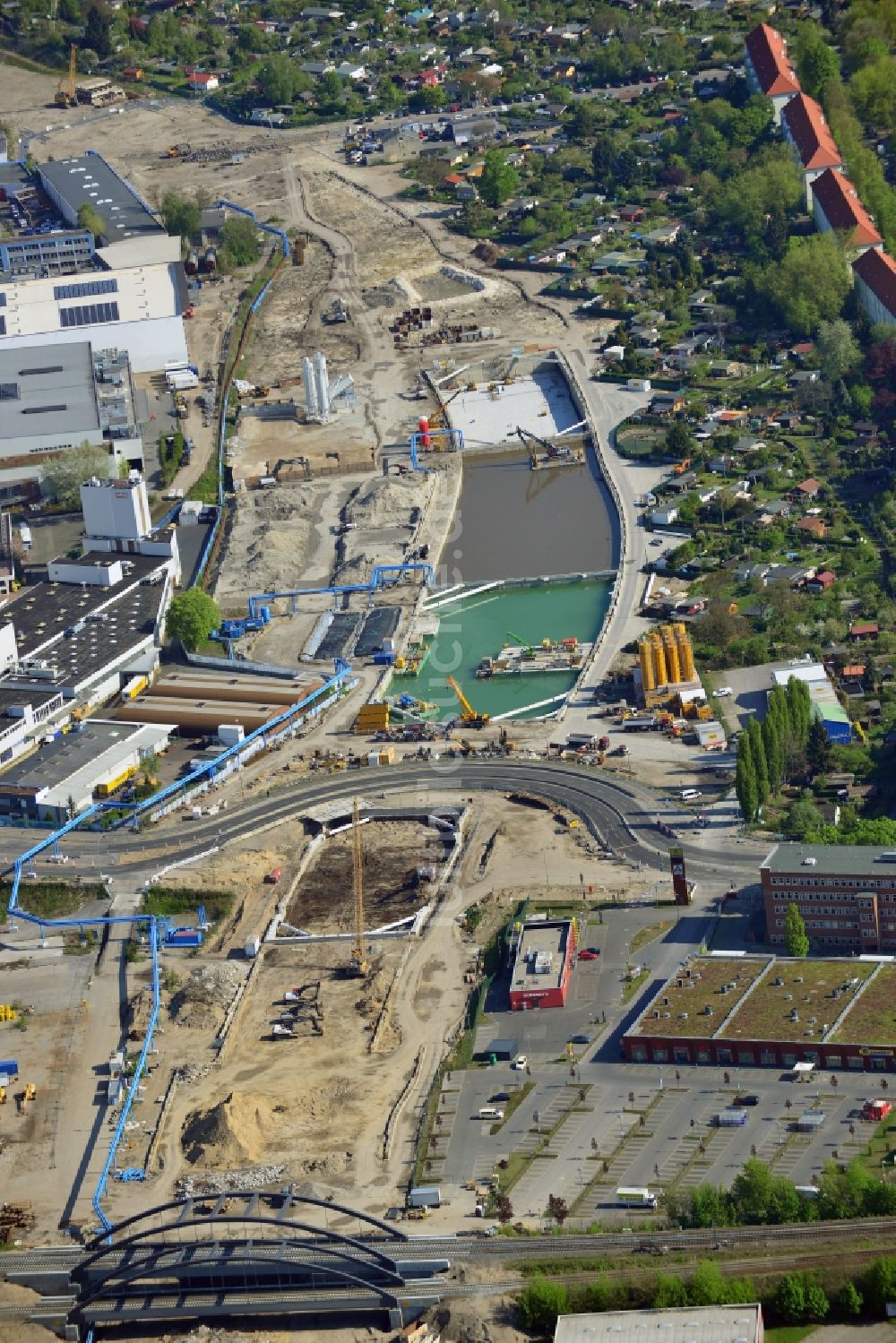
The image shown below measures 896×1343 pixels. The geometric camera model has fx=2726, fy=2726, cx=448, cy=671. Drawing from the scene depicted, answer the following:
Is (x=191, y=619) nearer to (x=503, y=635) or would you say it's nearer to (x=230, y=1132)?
(x=503, y=635)

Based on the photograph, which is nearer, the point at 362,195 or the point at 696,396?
the point at 696,396

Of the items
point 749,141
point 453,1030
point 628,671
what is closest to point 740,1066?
point 453,1030

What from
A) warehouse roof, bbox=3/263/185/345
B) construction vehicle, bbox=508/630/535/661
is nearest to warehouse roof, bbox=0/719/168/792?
construction vehicle, bbox=508/630/535/661

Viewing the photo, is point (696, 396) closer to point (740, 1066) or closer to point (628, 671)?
point (628, 671)

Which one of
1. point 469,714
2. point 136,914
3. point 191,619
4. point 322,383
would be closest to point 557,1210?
point 136,914

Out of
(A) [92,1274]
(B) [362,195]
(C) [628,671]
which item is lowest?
(A) [92,1274]

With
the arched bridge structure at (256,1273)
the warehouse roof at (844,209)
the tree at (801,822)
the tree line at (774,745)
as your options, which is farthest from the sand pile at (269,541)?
the arched bridge structure at (256,1273)

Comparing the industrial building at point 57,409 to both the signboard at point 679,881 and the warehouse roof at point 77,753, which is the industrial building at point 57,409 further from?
the signboard at point 679,881
